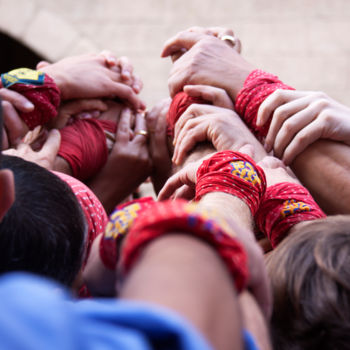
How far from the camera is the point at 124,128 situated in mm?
1497

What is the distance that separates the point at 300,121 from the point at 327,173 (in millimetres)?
123

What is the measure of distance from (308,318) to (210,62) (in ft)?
2.90

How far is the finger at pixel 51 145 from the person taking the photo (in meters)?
1.26

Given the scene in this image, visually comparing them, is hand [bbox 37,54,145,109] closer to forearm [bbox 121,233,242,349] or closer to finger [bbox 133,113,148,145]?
finger [bbox 133,113,148,145]

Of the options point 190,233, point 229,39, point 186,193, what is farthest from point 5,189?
point 229,39

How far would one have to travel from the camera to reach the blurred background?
134 inches

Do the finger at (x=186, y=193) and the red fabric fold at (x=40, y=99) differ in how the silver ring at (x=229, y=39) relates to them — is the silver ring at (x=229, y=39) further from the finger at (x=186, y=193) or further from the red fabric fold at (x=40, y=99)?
the finger at (x=186, y=193)

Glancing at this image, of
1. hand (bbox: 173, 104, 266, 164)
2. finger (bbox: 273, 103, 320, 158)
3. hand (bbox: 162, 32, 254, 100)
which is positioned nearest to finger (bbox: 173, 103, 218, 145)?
hand (bbox: 173, 104, 266, 164)

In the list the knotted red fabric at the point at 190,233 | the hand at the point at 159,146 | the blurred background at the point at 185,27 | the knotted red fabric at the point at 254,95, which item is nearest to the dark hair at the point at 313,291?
the knotted red fabric at the point at 190,233

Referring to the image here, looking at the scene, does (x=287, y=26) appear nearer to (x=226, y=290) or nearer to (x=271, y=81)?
(x=271, y=81)

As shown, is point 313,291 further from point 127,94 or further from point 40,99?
point 127,94

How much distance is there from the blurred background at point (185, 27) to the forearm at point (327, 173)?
8.14 ft

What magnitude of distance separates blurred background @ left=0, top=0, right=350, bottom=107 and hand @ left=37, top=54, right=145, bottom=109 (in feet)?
6.60

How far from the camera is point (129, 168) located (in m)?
1.46
